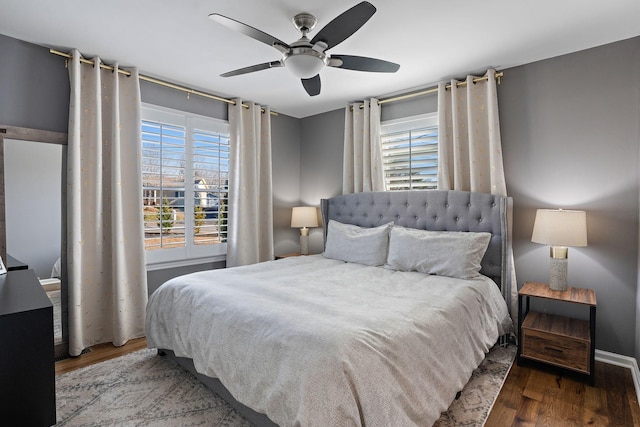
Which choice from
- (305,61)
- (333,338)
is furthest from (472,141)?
(333,338)

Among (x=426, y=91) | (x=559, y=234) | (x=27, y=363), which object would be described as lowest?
(x=27, y=363)

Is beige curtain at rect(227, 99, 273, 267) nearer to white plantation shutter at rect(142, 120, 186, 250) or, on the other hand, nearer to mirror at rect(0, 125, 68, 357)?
white plantation shutter at rect(142, 120, 186, 250)

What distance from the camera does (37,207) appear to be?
9.05ft

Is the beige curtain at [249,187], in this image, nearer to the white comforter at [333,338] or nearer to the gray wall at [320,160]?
the gray wall at [320,160]

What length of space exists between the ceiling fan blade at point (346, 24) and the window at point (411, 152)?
6.53ft

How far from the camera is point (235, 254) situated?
401 centimetres

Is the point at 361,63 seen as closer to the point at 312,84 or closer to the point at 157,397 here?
the point at 312,84

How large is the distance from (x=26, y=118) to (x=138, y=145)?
2.74 feet

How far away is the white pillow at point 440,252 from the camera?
2.76 metres

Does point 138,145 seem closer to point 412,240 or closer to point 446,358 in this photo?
point 412,240

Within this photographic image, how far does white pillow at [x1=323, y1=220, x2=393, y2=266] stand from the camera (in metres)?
3.29

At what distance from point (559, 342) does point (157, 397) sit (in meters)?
2.91

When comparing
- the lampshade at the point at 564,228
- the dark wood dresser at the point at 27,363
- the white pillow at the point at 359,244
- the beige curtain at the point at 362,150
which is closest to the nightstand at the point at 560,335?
the lampshade at the point at 564,228

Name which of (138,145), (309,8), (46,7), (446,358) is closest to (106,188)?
(138,145)
